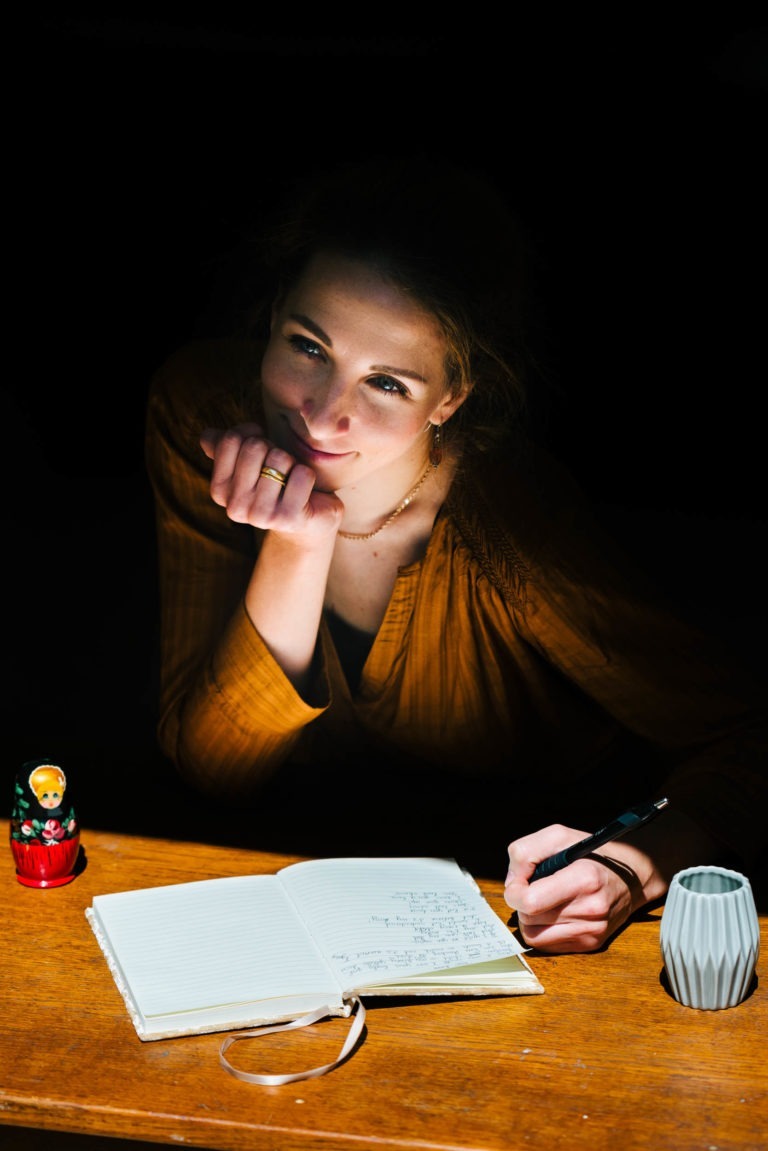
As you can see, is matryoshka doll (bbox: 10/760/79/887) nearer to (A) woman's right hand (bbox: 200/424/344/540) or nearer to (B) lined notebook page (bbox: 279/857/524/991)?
(B) lined notebook page (bbox: 279/857/524/991)

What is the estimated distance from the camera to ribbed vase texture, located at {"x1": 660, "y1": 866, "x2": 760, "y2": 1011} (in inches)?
64.3

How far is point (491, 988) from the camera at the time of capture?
1.70m

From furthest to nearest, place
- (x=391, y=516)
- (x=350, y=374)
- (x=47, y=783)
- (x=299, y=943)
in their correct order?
(x=391, y=516), (x=350, y=374), (x=47, y=783), (x=299, y=943)

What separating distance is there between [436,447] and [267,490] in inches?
10.5

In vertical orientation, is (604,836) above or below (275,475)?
below

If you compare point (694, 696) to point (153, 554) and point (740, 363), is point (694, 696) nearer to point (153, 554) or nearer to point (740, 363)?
point (740, 363)

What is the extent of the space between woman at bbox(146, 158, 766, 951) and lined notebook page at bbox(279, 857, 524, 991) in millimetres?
133

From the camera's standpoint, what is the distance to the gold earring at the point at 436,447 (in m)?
2.07

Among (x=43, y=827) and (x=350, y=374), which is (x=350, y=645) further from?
(x=43, y=827)

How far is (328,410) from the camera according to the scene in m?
2.02

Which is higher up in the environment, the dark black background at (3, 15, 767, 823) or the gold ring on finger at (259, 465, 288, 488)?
the dark black background at (3, 15, 767, 823)

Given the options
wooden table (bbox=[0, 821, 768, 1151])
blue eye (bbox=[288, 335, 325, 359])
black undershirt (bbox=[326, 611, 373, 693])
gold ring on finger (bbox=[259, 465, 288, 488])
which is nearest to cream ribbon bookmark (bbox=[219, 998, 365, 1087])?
wooden table (bbox=[0, 821, 768, 1151])

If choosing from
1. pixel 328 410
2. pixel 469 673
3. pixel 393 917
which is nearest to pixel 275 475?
pixel 328 410

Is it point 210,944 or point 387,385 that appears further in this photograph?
point 387,385
